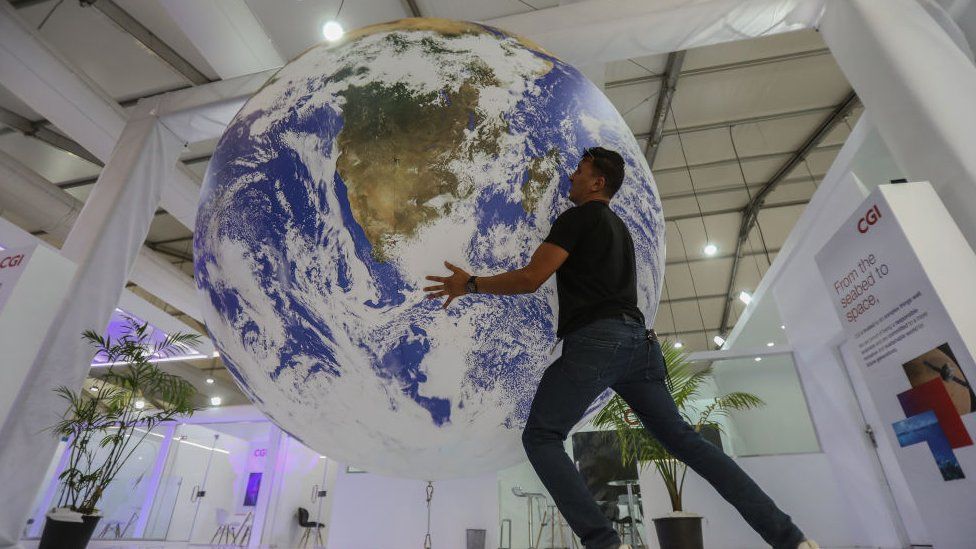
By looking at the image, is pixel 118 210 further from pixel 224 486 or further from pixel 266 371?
pixel 224 486

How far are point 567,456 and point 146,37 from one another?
7.03 metres

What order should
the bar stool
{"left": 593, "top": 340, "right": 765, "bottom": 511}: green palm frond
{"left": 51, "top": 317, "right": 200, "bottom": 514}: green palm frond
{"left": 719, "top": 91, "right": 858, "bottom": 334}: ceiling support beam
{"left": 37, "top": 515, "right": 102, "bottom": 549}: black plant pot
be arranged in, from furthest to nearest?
the bar stool < {"left": 719, "top": 91, "right": 858, "bottom": 334}: ceiling support beam < {"left": 593, "top": 340, "right": 765, "bottom": 511}: green palm frond < {"left": 51, "top": 317, "right": 200, "bottom": 514}: green palm frond < {"left": 37, "top": 515, "right": 102, "bottom": 549}: black plant pot

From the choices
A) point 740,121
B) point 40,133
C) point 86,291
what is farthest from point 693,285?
point 40,133

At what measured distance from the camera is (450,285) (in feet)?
4.19

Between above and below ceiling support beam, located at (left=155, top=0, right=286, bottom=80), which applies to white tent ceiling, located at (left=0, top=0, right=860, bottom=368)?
above

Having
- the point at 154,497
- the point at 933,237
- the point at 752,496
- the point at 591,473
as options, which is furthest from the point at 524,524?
the point at 154,497

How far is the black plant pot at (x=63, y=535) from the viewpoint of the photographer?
12.3ft

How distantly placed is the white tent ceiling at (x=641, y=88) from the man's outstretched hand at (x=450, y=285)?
3.76 metres

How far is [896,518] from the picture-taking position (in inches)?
195

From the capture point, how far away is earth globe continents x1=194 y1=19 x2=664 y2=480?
132cm

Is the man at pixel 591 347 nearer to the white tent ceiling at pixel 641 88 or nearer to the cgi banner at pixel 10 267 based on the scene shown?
the white tent ceiling at pixel 641 88

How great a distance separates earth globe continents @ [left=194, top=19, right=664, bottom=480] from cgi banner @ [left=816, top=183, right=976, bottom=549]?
2140 mm

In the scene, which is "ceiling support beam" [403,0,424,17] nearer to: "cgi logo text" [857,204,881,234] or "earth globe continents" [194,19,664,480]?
"earth globe continents" [194,19,664,480]

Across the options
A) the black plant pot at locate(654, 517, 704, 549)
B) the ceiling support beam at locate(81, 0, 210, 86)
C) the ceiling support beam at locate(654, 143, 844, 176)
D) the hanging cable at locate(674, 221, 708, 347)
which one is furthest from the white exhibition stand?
the hanging cable at locate(674, 221, 708, 347)
